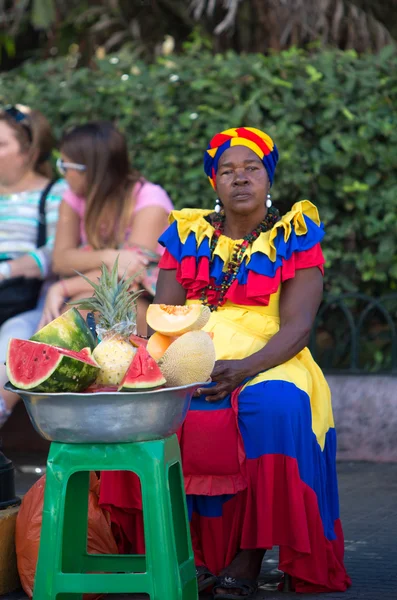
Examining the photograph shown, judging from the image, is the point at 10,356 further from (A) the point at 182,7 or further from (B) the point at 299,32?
(A) the point at 182,7

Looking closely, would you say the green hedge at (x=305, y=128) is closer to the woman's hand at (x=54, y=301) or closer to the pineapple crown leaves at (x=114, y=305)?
the woman's hand at (x=54, y=301)

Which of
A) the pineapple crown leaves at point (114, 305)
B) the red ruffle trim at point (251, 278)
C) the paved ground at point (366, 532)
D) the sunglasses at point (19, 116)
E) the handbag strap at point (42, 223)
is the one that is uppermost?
the sunglasses at point (19, 116)

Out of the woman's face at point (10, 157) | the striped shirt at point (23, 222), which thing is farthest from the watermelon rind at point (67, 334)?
the woman's face at point (10, 157)

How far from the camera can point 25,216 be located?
249 inches

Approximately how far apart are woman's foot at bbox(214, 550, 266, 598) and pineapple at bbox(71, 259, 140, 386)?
1.03 meters

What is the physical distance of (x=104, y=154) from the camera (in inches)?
237

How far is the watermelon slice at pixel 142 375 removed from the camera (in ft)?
10.7

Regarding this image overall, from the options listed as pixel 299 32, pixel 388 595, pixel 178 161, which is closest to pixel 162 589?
pixel 388 595

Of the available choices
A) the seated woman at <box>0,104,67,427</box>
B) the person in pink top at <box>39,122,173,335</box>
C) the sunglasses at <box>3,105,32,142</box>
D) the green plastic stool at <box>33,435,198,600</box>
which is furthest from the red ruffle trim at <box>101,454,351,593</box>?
the sunglasses at <box>3,105,32,142</box>

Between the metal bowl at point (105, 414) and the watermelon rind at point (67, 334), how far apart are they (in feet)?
0.71

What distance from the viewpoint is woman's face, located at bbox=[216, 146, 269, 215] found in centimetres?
444

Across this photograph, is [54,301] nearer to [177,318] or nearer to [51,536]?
[177,318]

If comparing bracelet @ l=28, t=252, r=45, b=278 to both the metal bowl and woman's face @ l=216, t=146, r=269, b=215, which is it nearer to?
woman's face @ l=216, t=146, r=269, b=215

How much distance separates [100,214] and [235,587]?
8.83ft
